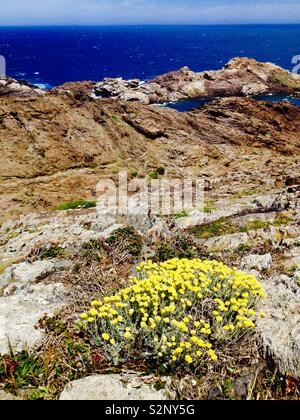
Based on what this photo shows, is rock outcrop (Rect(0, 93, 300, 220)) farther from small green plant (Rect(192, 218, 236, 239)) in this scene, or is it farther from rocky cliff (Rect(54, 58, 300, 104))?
rocky cliff (Rect(54, 58, 300, 104))

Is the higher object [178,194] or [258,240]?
[258,240]

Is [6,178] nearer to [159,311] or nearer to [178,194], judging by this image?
[178,194]

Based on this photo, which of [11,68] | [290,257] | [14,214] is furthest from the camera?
[11,68]

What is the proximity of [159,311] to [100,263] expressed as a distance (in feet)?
9.18

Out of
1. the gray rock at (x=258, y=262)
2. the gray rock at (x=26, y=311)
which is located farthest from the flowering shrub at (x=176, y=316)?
the gray rock at (x=258, y=262)

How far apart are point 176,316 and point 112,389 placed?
4.45ft

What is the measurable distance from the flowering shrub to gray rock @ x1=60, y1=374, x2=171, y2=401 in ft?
1.01

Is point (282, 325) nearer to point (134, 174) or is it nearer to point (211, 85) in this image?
point (134, 174)

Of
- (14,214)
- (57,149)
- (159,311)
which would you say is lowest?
(14,214)

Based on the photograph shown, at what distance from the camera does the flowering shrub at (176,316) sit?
559cm

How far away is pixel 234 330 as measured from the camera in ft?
19.9

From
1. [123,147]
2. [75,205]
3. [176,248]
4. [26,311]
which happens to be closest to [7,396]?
[26,311]
